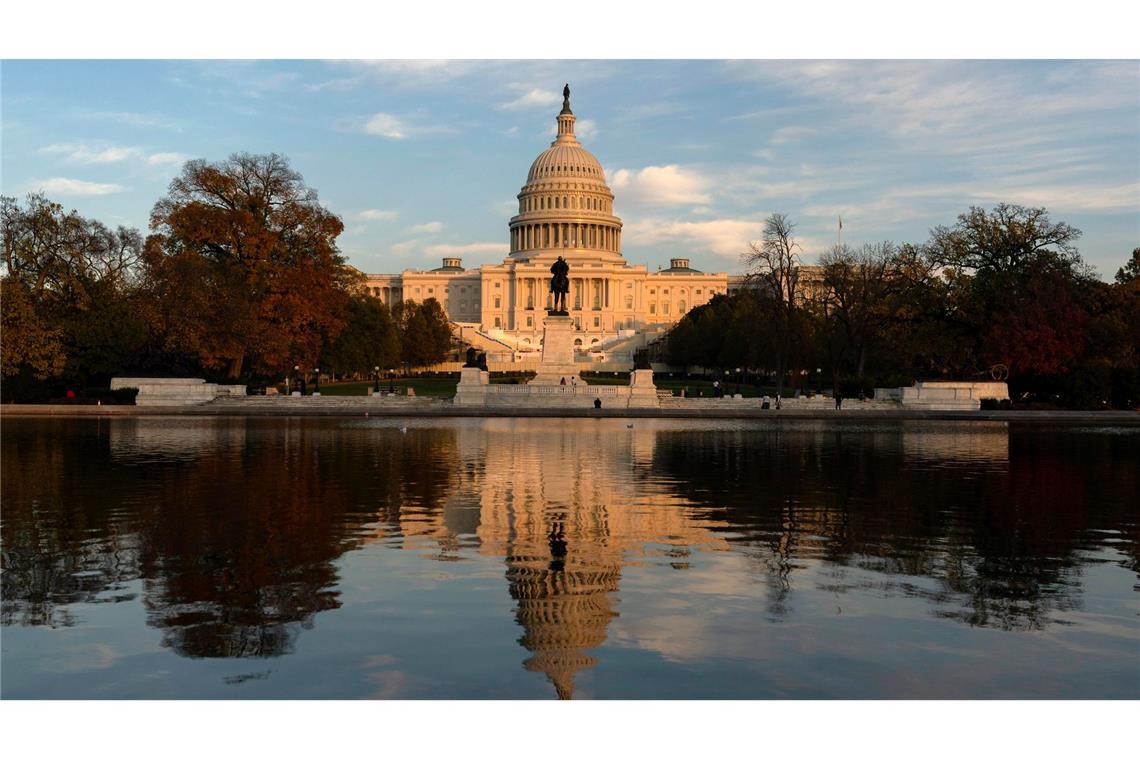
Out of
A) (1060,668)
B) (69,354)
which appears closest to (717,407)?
(69,354)

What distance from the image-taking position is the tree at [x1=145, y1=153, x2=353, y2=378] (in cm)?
5947

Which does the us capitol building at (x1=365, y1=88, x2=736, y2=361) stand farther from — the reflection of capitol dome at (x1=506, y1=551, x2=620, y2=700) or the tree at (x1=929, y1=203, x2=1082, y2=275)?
the reflection of capitol dome at (x1=506, y1=551, x2=620, y2=700)

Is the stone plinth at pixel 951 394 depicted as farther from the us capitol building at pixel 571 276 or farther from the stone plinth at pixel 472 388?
the us capitol building at pixel 571 276

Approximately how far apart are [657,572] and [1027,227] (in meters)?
58.4

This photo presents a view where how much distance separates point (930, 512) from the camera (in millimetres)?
Result: 18422

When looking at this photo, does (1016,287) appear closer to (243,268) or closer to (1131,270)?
(1131,270)

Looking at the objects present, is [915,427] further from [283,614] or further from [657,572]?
[283,614]

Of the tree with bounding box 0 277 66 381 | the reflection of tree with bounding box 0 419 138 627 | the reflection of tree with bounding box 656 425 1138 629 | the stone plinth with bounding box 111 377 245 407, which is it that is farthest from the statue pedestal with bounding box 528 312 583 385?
the reflection of tree with bounding box 0 419 138 627

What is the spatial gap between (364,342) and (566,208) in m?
100

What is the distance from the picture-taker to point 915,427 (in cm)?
4619

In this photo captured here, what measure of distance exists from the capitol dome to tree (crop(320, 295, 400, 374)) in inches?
3591

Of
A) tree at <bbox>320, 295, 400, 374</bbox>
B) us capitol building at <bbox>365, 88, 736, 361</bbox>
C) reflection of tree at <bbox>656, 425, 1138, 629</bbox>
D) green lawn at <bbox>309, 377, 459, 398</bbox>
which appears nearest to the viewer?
reflection of tree at <bbox>656, 425, 1138, 629</bbox>

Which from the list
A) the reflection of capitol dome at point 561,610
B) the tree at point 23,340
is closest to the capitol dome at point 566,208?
the tree at point 23,340

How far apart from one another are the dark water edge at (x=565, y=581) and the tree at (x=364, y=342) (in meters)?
50.3
